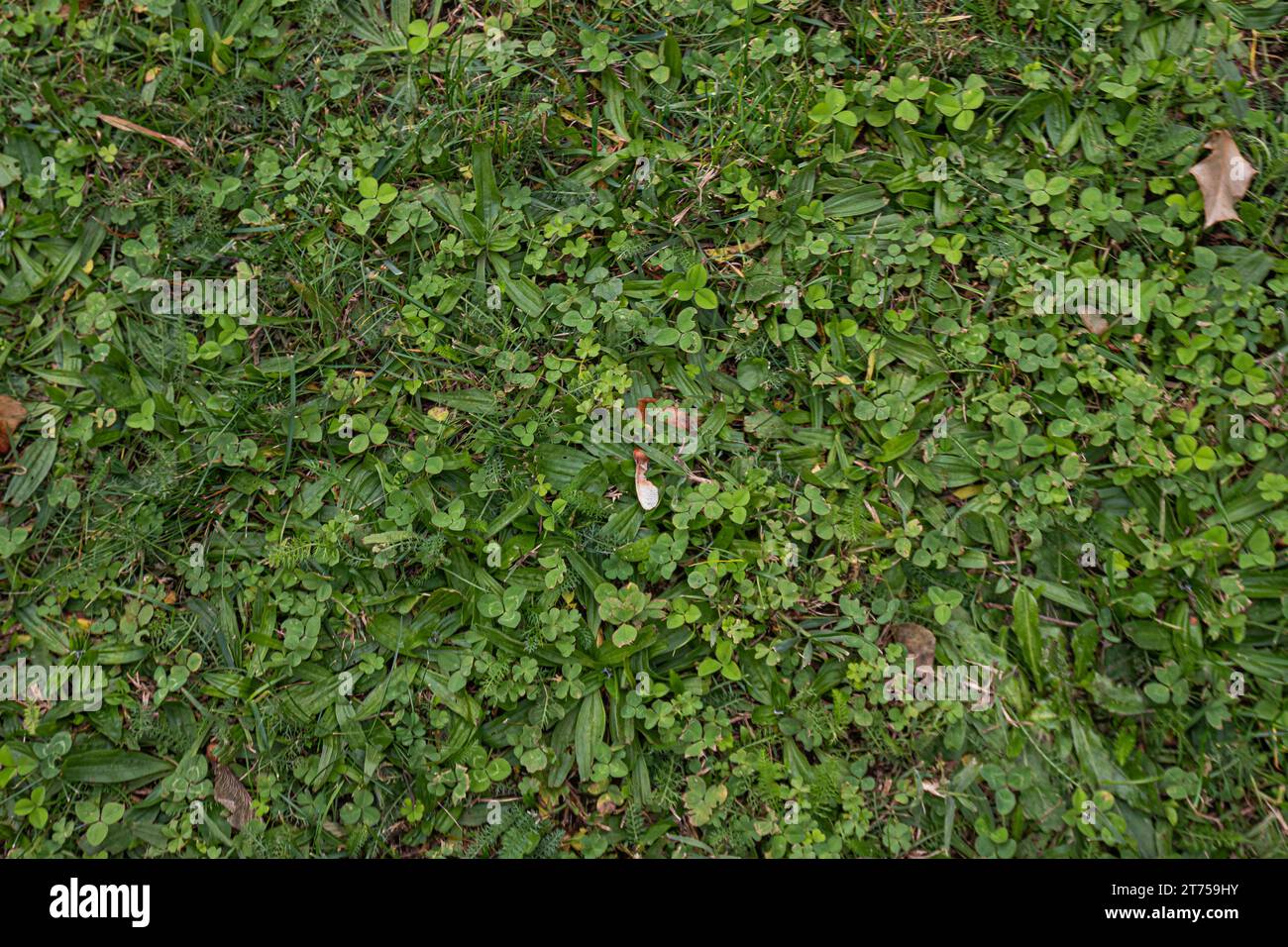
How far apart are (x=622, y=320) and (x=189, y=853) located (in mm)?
2136

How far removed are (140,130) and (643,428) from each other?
2.19 m

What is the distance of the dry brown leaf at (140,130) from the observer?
315 centimetres

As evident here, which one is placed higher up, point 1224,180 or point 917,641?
point 1224,180

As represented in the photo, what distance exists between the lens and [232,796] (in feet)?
8.68

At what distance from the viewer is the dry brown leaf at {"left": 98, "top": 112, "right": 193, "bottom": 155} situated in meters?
3.15

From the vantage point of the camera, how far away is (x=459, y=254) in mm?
2982

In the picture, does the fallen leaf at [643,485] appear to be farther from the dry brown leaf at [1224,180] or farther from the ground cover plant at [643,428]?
the dry brown leaf at [1224,180]

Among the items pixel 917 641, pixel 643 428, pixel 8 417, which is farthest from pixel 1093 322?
pixel 8 417

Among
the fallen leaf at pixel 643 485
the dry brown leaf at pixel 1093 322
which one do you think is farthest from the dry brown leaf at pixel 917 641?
the dry brown leaf at pixel 1093 322

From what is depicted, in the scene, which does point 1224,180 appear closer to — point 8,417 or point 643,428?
point 643,428

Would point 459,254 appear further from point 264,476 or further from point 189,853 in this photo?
point 189,853

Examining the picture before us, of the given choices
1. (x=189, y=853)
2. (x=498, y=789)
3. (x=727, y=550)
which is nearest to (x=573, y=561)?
(x=727, y=550)

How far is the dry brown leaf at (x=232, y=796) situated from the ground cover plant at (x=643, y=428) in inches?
0.6

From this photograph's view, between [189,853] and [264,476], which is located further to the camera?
[264,476]
